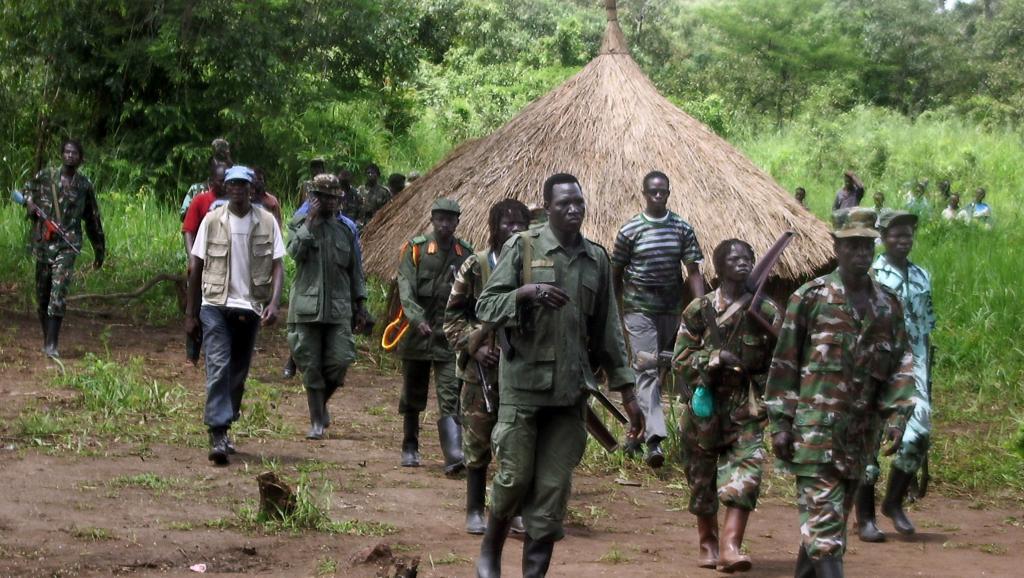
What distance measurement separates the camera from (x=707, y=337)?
21.6 feet

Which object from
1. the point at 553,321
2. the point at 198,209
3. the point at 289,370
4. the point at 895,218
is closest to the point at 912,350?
the point at 895,218

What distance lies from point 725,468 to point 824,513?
3.67 feet

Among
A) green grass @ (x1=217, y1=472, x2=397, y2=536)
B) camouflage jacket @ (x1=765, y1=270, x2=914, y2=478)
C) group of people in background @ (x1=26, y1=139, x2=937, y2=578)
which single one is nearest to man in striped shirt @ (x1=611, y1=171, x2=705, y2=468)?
group of people in background @ (x1=26, y1=139, x2=937, y2=578)

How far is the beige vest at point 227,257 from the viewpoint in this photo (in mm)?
8375

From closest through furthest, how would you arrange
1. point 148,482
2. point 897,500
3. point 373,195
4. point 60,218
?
point 897,500 < point 148,482 < point 60,218 < point 373,195

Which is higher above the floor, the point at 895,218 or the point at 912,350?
the point at 895,218

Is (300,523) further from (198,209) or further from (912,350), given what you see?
(198,209)

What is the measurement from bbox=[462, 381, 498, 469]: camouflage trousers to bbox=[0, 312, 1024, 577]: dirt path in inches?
16.7

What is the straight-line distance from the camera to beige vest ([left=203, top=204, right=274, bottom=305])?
27.5 feet

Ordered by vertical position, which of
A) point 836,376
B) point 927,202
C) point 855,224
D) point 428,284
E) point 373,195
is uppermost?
point 927,202

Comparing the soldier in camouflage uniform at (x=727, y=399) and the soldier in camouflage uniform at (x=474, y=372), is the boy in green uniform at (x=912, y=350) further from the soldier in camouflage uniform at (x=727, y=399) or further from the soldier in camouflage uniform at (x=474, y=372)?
the soldier in camouflage uniform at (x=474, y=372)

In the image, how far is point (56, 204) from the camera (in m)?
11.8

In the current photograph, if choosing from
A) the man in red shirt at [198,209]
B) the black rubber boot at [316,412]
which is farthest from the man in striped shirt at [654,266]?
the man in red shirt at [198,209]

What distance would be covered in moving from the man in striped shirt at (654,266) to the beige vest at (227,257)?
93.5 inches
